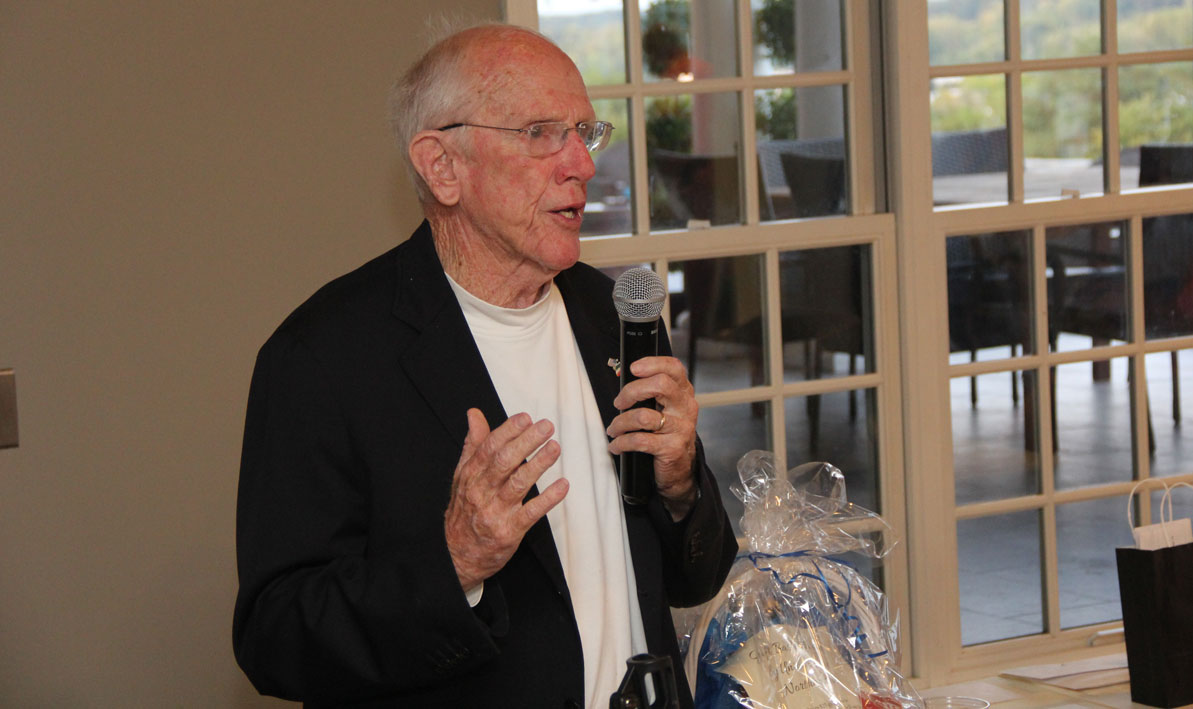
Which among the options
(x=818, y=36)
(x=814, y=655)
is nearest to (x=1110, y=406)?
(x=818, y=36)

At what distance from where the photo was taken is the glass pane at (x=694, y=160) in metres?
2.67

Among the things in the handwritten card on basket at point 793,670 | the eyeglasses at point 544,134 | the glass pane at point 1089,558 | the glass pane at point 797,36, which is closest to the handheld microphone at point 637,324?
the eyeglasses at point 544,134

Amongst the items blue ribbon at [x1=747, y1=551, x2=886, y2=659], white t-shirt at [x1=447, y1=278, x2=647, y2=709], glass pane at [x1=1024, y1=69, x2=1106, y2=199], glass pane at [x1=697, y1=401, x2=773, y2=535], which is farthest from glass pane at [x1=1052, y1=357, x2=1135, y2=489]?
white t-shirt at [x1=447, y1=278, x2=647, y2=709]

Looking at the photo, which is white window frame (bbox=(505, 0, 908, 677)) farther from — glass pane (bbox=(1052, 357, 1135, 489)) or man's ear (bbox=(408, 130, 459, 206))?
man's ear (bbox=(408, 130, 459, 206))

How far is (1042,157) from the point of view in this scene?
9.69ft

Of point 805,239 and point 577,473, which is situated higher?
point 805,239

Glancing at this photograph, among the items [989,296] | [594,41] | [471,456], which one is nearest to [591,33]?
[594,41]

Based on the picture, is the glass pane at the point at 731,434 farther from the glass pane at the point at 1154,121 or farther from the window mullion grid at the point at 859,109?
the glass pane at the point at 1154,121

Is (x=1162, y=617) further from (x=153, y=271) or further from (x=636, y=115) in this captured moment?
(x=153, y=271)

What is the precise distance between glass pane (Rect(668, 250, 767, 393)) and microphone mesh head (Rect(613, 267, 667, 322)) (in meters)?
1.22

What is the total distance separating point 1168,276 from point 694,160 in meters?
1.36

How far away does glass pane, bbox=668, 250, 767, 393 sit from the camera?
2.72 metres

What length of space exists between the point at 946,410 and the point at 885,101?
76cm

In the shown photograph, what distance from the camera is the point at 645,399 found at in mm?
1533
